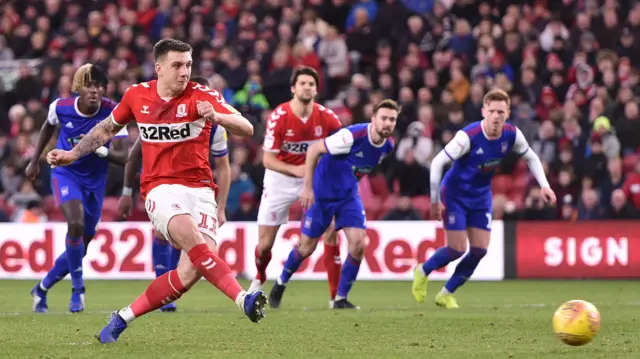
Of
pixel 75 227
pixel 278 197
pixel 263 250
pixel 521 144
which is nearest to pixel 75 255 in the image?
pixel 75 227

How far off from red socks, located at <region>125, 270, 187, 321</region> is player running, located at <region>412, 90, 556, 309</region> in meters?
4.81

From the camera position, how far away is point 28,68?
24.9 meters

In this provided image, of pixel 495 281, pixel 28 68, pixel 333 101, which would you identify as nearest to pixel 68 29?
pixel 28 68

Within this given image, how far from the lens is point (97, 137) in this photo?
30.2 feet

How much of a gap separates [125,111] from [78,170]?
3.98m

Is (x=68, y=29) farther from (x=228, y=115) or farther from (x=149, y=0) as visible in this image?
(x=228, y=115)

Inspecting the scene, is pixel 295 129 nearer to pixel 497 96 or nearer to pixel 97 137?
pixel 497 96

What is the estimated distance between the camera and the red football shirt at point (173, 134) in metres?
8.97

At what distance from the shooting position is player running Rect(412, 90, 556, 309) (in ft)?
44.0

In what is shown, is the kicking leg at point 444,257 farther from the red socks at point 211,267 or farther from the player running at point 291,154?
the red socks at point 211,267

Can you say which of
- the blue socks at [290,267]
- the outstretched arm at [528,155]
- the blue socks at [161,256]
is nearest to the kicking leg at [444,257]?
the outstretched arm at [528,155]

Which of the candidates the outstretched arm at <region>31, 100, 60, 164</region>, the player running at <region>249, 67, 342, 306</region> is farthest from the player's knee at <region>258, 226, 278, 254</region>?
the outstretched arm at <region>31, 100, 60, 164</region>

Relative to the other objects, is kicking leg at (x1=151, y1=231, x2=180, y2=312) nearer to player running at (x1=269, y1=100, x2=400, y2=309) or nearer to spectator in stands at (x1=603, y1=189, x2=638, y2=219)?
player running at (x1=269, y1=100, x2=400, y2=309)

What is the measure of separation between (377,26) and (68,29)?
6.94 m
